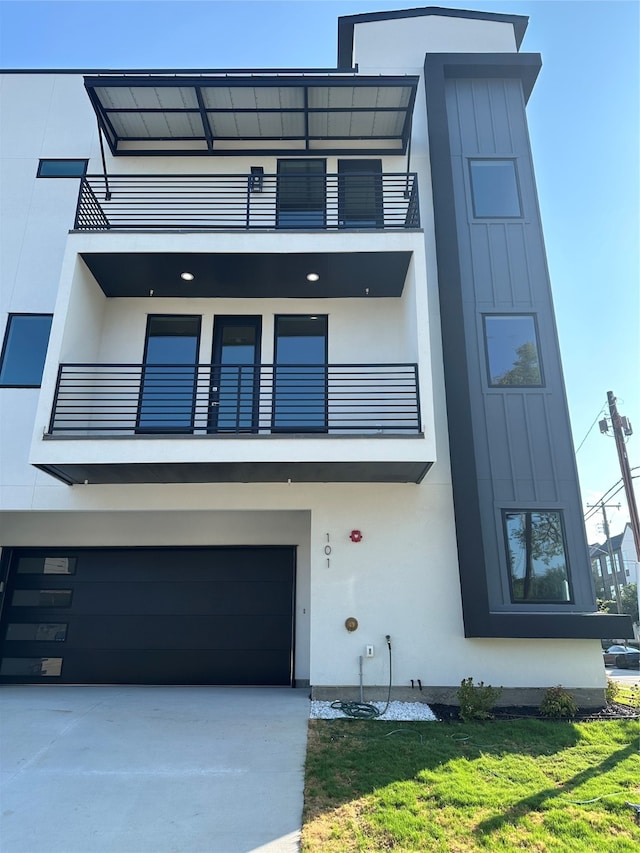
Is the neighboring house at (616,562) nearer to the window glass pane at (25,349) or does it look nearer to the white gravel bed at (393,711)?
the white gravel bed at (393,711)

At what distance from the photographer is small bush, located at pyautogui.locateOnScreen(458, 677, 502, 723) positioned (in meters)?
6.34

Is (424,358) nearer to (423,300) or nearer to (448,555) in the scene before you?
(423,300)

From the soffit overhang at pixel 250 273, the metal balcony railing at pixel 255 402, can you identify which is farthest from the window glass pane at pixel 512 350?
the soffit overhang at pixel 250 273

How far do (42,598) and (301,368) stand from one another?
6.34 m

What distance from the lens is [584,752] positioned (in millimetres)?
5277

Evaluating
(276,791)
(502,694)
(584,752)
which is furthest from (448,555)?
(276,791)

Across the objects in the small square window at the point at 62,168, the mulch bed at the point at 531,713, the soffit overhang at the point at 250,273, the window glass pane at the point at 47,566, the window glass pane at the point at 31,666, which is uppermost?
the small square window at the point at 62,168

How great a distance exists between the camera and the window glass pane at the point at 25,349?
8453 mm

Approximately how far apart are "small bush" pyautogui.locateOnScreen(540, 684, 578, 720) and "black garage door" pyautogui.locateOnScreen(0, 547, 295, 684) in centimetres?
404

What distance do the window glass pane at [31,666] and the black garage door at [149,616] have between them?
2 cm

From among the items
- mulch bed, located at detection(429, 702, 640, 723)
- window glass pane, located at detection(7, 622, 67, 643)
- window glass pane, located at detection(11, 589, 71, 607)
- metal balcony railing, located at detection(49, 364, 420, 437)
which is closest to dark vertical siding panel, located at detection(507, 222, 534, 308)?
metal balcony railing, located at detection(49, 364, 420, 437)

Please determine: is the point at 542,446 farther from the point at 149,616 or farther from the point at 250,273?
the point at 149,616

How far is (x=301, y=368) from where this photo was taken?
336 inches

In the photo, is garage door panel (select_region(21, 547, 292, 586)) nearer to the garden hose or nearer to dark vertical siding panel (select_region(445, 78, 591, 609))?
the garden hose
